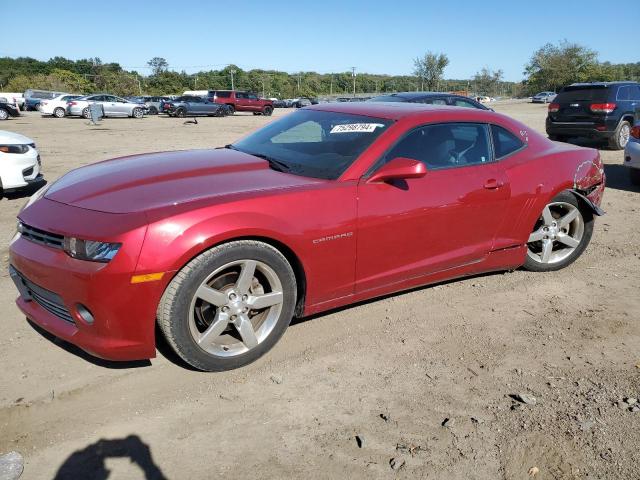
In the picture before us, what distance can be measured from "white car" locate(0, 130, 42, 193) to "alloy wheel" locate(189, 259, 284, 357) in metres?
5.46

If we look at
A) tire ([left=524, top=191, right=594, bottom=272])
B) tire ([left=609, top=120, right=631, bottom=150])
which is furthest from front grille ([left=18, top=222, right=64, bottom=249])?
tire ([left=609, top=120, right=631, bottom=150])

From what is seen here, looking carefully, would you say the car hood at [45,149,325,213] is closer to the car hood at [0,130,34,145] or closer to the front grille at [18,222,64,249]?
the front grille at [18,222,64,249]

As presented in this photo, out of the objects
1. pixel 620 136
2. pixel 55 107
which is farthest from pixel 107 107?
pixel 620 136

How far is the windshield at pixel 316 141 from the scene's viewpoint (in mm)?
3433

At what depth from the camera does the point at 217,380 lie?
2914 millimetres

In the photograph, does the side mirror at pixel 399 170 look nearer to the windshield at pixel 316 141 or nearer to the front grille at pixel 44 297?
the windshield at pixel 316 141

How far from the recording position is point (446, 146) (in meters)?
3.83

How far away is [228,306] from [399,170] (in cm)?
137

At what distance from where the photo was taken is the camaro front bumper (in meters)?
2.54

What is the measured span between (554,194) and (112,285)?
360 cm

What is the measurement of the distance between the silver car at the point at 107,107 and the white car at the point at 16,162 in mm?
24505

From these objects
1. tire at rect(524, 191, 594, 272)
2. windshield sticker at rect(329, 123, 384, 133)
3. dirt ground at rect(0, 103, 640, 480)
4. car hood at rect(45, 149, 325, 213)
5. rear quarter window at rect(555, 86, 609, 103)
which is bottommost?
dirt ground at rect(0, 103, 640, 480)

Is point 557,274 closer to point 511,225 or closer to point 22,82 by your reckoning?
point 511,225

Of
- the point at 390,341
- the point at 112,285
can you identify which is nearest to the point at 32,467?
the point at 112,285
